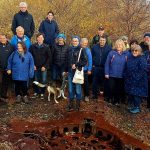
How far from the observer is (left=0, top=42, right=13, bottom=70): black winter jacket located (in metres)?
8.53

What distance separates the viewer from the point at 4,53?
8547mm

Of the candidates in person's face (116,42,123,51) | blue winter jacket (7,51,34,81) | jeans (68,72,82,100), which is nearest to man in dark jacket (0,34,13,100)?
blue winter jacket (7,51,34,81)

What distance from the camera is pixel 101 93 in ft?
31.9

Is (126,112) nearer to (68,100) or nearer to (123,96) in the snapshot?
(123,96)

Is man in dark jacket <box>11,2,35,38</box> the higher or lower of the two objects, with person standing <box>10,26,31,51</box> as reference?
higher

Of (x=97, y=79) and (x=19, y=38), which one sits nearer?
(x=19, y=38)

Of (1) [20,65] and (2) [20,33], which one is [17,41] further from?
(1) [20,65]

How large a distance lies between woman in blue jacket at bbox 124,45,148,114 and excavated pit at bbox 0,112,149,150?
1.12 metres

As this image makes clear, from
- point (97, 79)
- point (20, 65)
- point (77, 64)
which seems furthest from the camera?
point (97, 79)

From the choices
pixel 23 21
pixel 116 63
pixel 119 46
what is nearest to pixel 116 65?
pixel 116 63

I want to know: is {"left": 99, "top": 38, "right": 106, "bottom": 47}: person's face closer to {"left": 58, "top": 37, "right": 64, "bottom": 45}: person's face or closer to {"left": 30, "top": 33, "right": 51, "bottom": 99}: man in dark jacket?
{"left": 58, "top": 37, "right": 64, "bottom": 45}: person's face

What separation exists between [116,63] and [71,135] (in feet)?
7.73

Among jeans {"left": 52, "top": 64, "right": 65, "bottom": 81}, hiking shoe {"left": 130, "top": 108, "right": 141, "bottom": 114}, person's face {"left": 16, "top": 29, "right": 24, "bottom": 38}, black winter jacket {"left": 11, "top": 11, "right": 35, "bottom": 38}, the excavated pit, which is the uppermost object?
black winter jacket {"left": 11, "top": 11, "right": 35, "bottom": 38}

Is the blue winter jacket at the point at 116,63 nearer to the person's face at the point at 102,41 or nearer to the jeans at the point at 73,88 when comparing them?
the person's face at the point at 102,41
